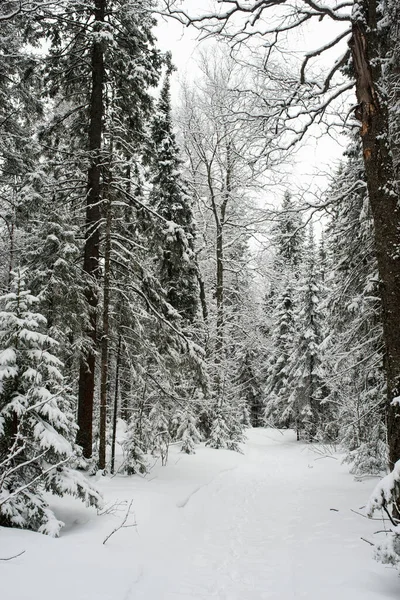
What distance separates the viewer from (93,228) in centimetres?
993

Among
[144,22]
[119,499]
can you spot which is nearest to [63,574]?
[119,499]

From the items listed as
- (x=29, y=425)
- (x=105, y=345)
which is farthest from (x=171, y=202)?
(x=29, y=425)

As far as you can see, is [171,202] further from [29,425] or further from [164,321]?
[29,425]

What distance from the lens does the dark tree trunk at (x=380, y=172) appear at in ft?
15.9

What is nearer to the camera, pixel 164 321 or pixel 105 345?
pixel 105 345

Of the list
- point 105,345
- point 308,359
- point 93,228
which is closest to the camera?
point 105,345

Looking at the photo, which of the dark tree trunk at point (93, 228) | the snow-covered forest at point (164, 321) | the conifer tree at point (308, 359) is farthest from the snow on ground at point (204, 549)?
the conifer tree at point (308, 359)

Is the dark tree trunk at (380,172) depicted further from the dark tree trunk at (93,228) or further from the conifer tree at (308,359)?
the conifer tree at (308,359)

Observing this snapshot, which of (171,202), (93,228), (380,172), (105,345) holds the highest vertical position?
(171,202)

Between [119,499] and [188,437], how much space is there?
8127 mm

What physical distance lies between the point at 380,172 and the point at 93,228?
22.3ft

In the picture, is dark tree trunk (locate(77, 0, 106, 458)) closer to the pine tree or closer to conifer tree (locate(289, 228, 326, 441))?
the pine tree

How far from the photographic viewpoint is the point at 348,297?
29.2 feet

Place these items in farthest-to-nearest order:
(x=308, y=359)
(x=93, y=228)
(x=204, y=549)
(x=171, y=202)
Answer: (x=308, y=359)
(x=171, y=202)
(x=93, y=228)
(x=204, y=549)
